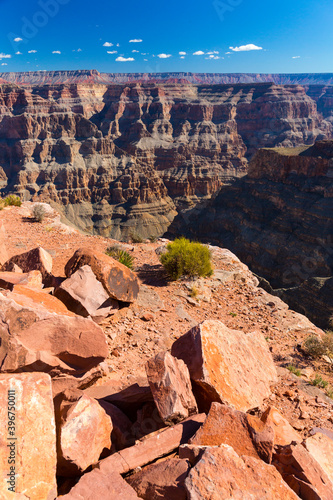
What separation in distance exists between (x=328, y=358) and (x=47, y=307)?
6614 millimetres

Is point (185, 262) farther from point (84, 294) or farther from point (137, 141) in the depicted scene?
point (137, 141)

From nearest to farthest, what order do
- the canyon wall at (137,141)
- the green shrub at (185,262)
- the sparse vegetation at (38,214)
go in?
the green shrub at (185,262) → the sparse vegetation at (38,214) → the canyon wall at (137,141)

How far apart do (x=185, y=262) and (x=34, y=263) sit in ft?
16.3

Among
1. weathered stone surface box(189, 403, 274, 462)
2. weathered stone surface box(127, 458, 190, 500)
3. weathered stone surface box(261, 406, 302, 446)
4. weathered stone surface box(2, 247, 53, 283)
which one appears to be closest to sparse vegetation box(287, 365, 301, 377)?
weathered stone surface box(261, 406, 302, 446)

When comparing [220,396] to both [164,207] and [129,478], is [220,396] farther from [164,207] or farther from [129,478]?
[164,207]

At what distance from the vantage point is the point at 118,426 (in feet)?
15.6

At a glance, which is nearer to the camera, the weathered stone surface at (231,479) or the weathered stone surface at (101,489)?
the weathered stone surface at (231,479)

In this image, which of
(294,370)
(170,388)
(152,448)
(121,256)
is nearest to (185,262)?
(121,256)

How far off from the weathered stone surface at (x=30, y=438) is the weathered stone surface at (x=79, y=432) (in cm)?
24

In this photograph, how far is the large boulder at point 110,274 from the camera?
7.73 m

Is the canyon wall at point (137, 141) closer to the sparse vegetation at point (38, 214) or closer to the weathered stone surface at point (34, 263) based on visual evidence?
the sparse vegetation at point (38, 214)

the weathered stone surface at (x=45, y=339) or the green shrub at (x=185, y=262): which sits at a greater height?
the weathered stone surface at (x=45, y=339)

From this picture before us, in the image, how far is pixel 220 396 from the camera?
4934mm

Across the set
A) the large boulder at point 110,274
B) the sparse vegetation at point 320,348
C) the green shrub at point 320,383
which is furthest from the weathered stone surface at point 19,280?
the sparse vegetation at point 320,348
